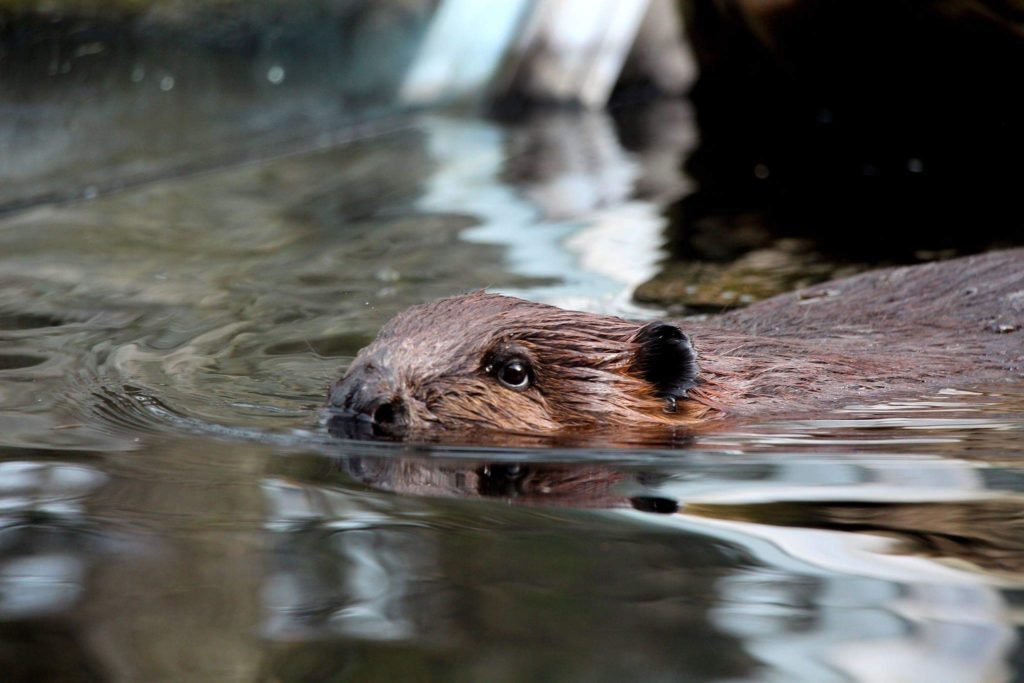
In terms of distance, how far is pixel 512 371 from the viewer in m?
3.89

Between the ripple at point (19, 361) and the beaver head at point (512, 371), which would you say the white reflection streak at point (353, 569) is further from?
the ripple at point (19, 361)

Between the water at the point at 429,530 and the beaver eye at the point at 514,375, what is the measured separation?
0.25 metres

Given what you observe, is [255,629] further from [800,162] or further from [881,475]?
[800,162]

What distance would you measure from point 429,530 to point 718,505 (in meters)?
0.58

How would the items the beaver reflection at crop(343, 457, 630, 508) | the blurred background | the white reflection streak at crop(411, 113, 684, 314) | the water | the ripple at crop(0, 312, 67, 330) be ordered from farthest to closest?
the blurred background < the white reflection streak at crop(411, 113, 684, 314) < the ripple at crop(0, 312, 67, 330) < the beaver reflection at crop(343, 457, 630, 508) < the water

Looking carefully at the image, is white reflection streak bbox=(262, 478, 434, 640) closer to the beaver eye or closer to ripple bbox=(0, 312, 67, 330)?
the beaver eye

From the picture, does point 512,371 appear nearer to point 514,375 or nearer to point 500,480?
point 514,375

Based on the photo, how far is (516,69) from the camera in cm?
1088

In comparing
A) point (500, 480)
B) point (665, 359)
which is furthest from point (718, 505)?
point (665, 359)

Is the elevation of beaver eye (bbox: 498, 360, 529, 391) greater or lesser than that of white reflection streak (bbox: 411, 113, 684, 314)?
lesser

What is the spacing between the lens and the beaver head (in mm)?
3788

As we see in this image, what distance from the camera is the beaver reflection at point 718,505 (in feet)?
8.64

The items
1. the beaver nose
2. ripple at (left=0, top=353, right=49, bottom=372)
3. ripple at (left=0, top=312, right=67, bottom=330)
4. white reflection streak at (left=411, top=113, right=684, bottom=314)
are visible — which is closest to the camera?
the beaver nose

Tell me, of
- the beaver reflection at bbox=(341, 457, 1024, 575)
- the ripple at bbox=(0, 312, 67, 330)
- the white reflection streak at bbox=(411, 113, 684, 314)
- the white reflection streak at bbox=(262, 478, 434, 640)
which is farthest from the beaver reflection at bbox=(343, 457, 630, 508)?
the white reflection streak at bbox=(411, 113, 684, 314)
